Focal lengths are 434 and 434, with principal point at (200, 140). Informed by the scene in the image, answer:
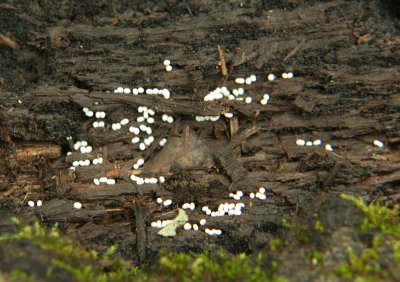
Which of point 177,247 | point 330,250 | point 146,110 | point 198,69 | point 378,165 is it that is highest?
point 198,69

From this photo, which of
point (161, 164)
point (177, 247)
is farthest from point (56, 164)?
point (177, 247)

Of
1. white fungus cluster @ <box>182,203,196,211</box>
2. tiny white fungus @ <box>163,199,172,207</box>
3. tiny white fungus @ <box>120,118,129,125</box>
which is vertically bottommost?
white fungus cluster @ <box>182,203,196,211</box>

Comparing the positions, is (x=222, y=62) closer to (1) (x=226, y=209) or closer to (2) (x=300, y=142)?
(2) (x=300, y=142)

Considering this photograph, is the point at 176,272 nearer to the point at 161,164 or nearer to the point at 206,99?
the point at 161,164

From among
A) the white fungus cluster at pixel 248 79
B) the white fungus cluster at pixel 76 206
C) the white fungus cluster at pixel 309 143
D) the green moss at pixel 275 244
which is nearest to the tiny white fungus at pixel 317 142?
the white fungus cluster at pixel 309 143

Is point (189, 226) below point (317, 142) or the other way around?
below

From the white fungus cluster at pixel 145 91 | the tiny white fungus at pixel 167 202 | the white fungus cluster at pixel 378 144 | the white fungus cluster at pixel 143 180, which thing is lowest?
the tiny white fungus at pixel 167 202

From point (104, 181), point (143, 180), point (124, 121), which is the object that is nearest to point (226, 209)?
point (143, 180)

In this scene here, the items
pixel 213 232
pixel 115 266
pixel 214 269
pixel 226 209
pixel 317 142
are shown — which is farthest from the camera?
pixel 317 142

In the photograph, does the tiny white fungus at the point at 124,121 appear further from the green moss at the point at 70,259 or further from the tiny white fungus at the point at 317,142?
the tiny white fungus at the point at 317,142

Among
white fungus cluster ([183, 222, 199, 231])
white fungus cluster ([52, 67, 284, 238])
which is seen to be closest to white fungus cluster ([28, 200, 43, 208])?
white fungus cluster ([52, 67, 284, 238])

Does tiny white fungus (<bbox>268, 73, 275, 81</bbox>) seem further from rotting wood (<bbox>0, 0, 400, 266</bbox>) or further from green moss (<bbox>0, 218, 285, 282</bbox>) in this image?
green moss (<bbox>0, 218, 285, 282</bbox>)
